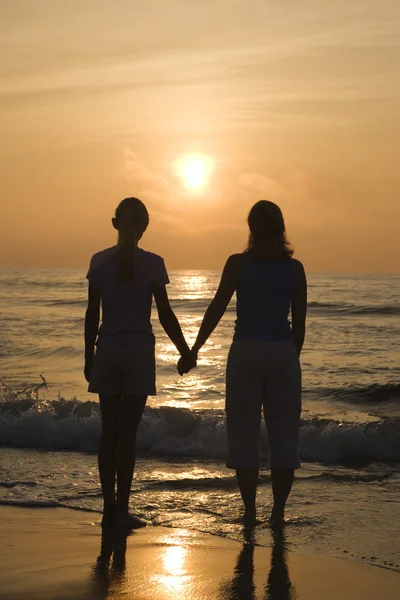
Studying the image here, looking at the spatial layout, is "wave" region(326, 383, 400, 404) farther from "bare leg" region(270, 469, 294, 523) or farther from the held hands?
the held hands

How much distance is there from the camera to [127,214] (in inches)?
187

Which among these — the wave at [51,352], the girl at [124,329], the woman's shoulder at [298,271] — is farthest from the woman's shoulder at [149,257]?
the wave at [51,352]

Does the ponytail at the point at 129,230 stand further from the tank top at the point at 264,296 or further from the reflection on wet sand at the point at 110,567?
the reflection on wet sand at the point at 110,567

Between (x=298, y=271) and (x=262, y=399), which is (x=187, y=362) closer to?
(x=262, y=399)

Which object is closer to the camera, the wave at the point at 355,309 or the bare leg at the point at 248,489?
the bare leg at the point at 248,489

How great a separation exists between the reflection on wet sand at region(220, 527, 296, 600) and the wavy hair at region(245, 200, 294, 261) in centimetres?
166

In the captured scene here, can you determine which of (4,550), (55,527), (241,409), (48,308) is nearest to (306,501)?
(241,409)

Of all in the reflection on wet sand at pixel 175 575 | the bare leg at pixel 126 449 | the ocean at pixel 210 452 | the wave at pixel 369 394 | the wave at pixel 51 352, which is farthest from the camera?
the wave at pixel 51 352

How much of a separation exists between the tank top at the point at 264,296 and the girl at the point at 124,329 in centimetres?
48

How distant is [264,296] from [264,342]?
0.27m

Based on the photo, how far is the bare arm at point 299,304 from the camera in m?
4.75

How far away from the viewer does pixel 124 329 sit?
4.70m

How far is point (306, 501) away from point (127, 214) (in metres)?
2.55

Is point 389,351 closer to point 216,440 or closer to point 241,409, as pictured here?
point 216,440
